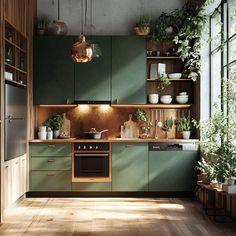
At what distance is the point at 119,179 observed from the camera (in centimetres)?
745

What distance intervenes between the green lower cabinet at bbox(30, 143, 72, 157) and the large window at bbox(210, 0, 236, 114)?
2398 millimetres

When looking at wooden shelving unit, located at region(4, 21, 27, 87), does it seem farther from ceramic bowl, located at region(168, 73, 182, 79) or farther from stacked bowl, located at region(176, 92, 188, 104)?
stacked bowl, located at region(176, 92, 188, 104)

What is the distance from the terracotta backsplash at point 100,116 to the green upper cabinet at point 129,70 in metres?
0.44

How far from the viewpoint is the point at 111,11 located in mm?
8008

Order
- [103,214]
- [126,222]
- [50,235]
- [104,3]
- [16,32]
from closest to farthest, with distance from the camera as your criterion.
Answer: [50,235] < [126,222] < [103,214] < [16,32] < [104,3]

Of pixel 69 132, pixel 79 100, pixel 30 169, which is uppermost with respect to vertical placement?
pixel 79 100

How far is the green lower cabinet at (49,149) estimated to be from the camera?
7418 millimetres

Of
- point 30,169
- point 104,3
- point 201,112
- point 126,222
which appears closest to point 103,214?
point 126,222

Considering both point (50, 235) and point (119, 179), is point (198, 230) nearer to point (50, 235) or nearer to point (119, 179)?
point (50, 235)

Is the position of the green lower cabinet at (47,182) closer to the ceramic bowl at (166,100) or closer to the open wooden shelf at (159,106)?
the open wooden shelf at (159,106)

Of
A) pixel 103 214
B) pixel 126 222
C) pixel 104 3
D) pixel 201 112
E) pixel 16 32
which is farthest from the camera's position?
pixel 104 3

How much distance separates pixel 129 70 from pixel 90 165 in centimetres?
165

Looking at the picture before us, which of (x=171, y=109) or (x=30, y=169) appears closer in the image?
(x=30, y=169)

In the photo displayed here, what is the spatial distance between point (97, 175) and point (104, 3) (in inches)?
114
